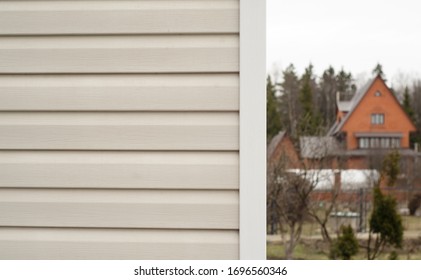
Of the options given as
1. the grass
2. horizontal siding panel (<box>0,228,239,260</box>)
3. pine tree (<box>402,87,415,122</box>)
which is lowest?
the grass

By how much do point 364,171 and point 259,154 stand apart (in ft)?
39.8

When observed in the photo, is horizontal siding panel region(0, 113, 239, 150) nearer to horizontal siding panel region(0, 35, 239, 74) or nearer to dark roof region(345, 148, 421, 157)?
horizontal siding panel region(0, 35, 239, 74)

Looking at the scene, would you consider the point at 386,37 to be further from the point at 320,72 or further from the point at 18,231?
the point at 18,231

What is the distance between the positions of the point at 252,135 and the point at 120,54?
39cm

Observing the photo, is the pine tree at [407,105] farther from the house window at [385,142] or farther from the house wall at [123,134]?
the house wall at [123,134]

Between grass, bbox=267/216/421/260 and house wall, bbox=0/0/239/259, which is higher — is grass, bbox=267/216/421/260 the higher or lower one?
the lower one

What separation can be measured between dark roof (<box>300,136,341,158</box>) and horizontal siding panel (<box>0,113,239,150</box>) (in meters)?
10.0

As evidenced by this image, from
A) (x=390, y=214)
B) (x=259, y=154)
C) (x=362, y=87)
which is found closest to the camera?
(x=259, y=154)

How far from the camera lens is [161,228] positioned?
4.39 ft

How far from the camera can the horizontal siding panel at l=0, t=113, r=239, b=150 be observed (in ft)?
4.39

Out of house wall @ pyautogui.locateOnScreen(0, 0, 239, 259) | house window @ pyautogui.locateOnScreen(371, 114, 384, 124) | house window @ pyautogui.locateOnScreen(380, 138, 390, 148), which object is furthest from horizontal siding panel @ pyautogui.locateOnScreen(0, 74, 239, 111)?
house window @ pyautogui.locateOnScreen(371, 114, 384, 124)

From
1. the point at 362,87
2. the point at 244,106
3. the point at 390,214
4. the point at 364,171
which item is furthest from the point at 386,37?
the point at 244,106

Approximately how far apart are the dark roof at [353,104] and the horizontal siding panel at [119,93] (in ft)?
44.0

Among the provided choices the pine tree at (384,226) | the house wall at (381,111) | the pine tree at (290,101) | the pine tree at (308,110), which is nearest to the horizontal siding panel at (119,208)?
the pine tree at (384,226)
